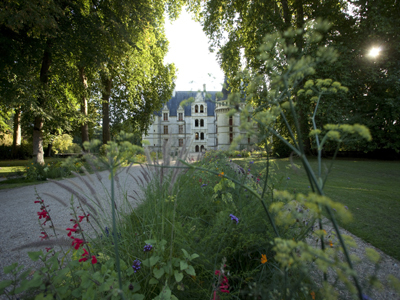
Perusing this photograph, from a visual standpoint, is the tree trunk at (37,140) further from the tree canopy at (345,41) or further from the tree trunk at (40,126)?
the tree canopy at (345,41)

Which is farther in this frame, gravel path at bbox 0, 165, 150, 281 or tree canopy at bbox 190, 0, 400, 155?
tree canopy at bbox 190, 0, 400, 155

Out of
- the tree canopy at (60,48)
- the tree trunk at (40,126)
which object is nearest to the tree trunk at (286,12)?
the tree canopy at (60,48)

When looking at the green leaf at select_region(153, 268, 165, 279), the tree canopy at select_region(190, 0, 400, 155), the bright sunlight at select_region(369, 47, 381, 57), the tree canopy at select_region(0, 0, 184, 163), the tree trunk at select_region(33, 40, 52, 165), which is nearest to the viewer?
the green leaf at select_region(153, 268, 165, 279)

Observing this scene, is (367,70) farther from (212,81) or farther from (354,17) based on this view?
(212,81)

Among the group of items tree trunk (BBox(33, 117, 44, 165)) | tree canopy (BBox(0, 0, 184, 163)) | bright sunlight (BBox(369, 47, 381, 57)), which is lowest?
tree trunk (BBox(33, 117, 44, 165))

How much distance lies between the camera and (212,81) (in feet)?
3.89

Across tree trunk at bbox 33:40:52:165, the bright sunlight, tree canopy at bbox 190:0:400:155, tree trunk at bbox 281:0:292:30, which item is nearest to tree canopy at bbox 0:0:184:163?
tree trunk at bbox 33:40:52:165

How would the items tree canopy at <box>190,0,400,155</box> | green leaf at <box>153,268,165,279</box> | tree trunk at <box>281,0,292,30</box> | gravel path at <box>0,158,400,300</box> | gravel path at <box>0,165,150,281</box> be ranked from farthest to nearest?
1. tree trunk at <box>281,0,292,30</box>
2. tree canopy at <box>190,0,400,155</box>
3. gravel path at <box>0,165,150,281</box>
4. gravel path at <box>0,158,400,300</box>
5. green leaf at <box>153,268,165,279</box>

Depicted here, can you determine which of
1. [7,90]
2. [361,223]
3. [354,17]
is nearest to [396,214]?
[361,223]

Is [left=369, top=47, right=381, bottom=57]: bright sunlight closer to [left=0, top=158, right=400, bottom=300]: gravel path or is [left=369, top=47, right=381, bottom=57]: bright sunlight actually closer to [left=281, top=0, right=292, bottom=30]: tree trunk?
[left=281, top=0, right=292, bottom=30]: tree trunk

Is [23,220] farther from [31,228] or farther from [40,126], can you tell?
[40,126]

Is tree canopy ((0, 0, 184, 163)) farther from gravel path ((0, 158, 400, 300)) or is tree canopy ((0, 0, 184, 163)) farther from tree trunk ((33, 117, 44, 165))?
gravel path ((0, 158, 400, 300))

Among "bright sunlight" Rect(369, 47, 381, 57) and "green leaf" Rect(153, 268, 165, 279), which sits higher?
"bright sunlight" Rect(369, 47, 381, 57)

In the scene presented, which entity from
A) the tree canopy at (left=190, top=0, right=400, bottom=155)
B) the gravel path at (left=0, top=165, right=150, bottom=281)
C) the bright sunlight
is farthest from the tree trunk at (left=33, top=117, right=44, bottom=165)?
the bright sunlight
